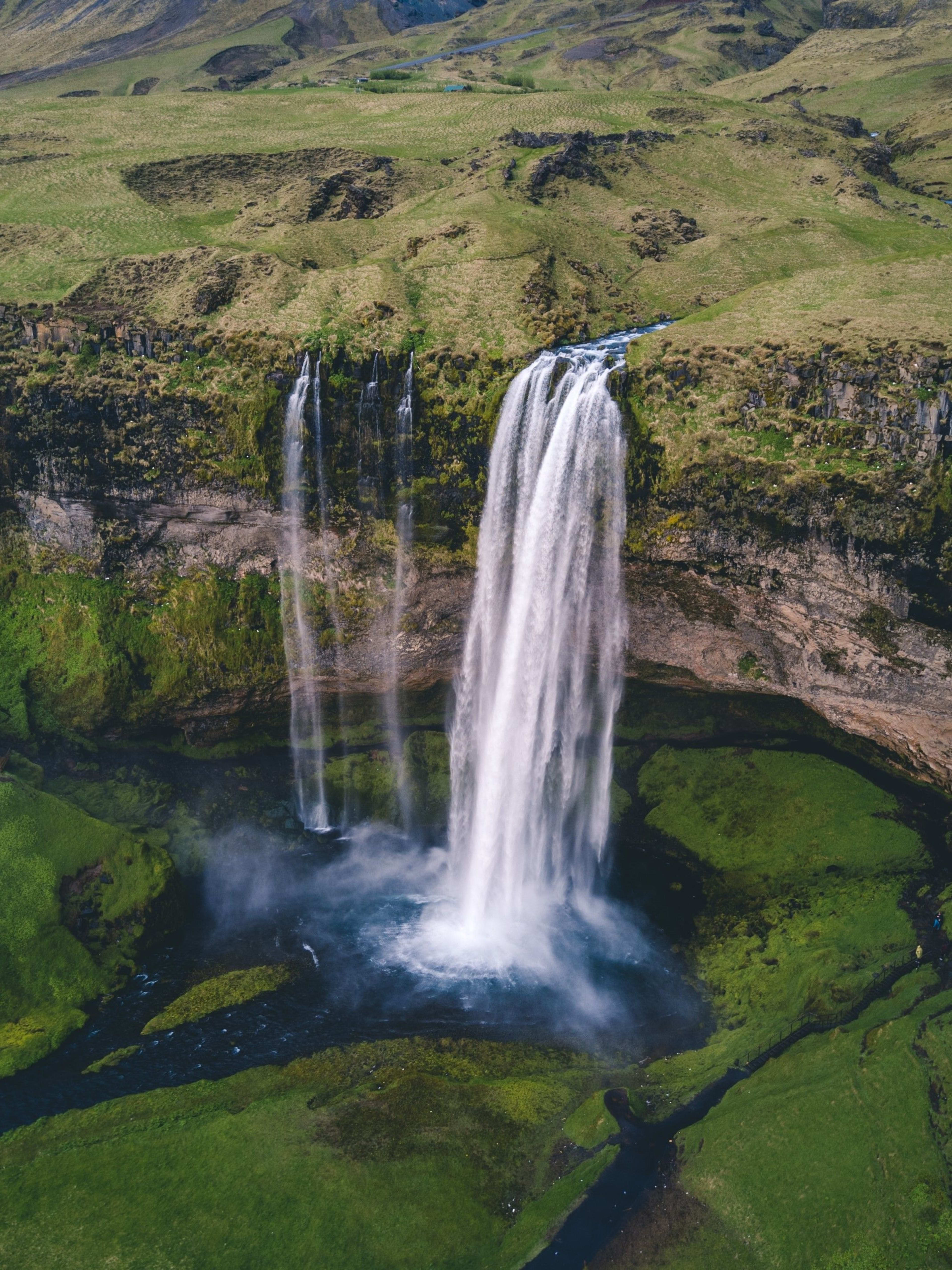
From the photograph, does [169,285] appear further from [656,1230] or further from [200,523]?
[656,1230]

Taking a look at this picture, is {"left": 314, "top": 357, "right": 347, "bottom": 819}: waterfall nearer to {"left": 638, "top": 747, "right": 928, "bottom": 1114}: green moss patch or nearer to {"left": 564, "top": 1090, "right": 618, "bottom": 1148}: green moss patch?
{"left": 638, "top": 747, "right": 928, "bottom": 1114}: green moss patch

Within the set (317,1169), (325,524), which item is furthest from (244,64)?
(317,1169)

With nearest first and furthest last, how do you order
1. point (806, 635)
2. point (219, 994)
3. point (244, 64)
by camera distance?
point (219, 994), point (806, 635), point (244, 64)

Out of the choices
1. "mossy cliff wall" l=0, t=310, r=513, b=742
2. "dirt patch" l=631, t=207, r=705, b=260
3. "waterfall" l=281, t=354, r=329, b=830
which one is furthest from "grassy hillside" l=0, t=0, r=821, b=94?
"waterfall" l=281, t=354, r=329, b=830

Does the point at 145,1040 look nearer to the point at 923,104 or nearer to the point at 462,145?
the point at 462,145

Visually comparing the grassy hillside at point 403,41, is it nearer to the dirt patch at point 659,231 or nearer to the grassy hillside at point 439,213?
the grassy hillside at point 439,213
